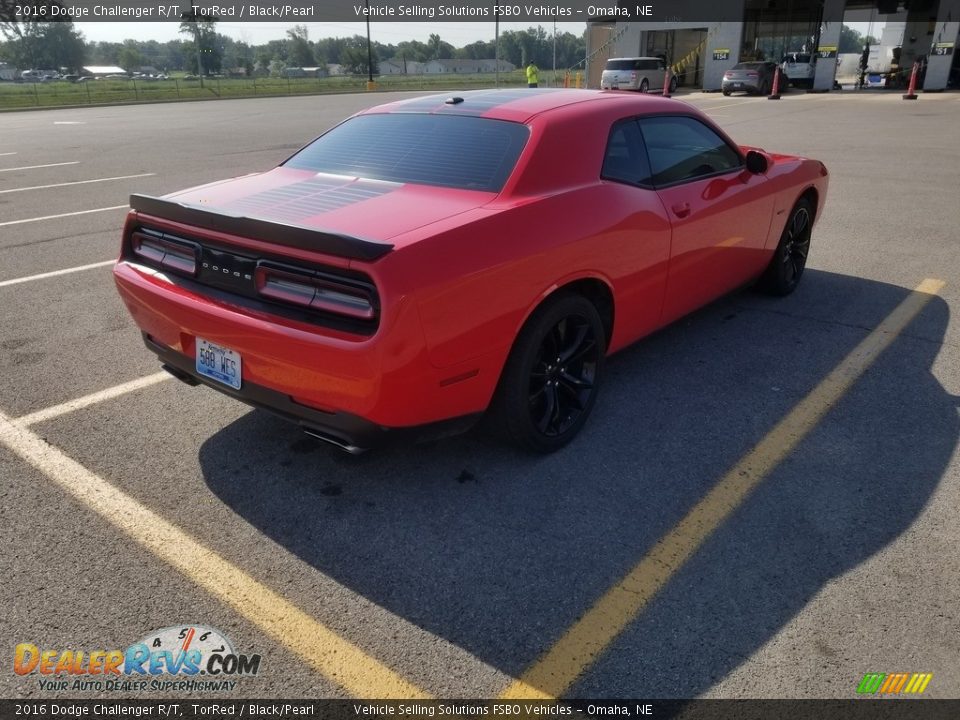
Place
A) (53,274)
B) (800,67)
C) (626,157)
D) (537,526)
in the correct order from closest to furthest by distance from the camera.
→ (537,526), (626,157), (53,274), (800,67)

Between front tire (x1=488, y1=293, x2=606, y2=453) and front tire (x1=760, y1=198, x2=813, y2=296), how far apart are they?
235cm

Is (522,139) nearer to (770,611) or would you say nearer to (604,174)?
(604,174)

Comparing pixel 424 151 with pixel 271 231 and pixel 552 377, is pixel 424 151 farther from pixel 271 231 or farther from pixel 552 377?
pixel 552 377

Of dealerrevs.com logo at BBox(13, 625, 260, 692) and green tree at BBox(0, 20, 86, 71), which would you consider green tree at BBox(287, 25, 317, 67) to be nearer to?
green tree at BBox(0, 20, 86, 71)

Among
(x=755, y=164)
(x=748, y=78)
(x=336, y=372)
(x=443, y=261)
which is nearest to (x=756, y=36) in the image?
(x=748, y=78)

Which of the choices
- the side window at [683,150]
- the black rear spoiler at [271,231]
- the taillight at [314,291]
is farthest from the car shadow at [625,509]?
the side window at [683,150]

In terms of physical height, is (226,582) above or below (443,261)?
below

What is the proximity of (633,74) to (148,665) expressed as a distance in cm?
3253

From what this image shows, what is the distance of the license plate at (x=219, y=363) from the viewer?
2.95 meters

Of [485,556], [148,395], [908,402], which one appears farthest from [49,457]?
[908,402]

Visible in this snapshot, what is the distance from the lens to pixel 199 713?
213 cm

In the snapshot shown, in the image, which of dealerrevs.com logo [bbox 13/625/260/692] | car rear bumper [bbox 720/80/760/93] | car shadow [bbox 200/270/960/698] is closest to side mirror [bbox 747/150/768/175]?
car shadow [bbox 200/270/960/698]

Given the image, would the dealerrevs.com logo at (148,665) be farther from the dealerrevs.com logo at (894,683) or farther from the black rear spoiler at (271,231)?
the dealerrevs.com logo at (894,683)

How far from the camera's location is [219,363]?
3010mm
